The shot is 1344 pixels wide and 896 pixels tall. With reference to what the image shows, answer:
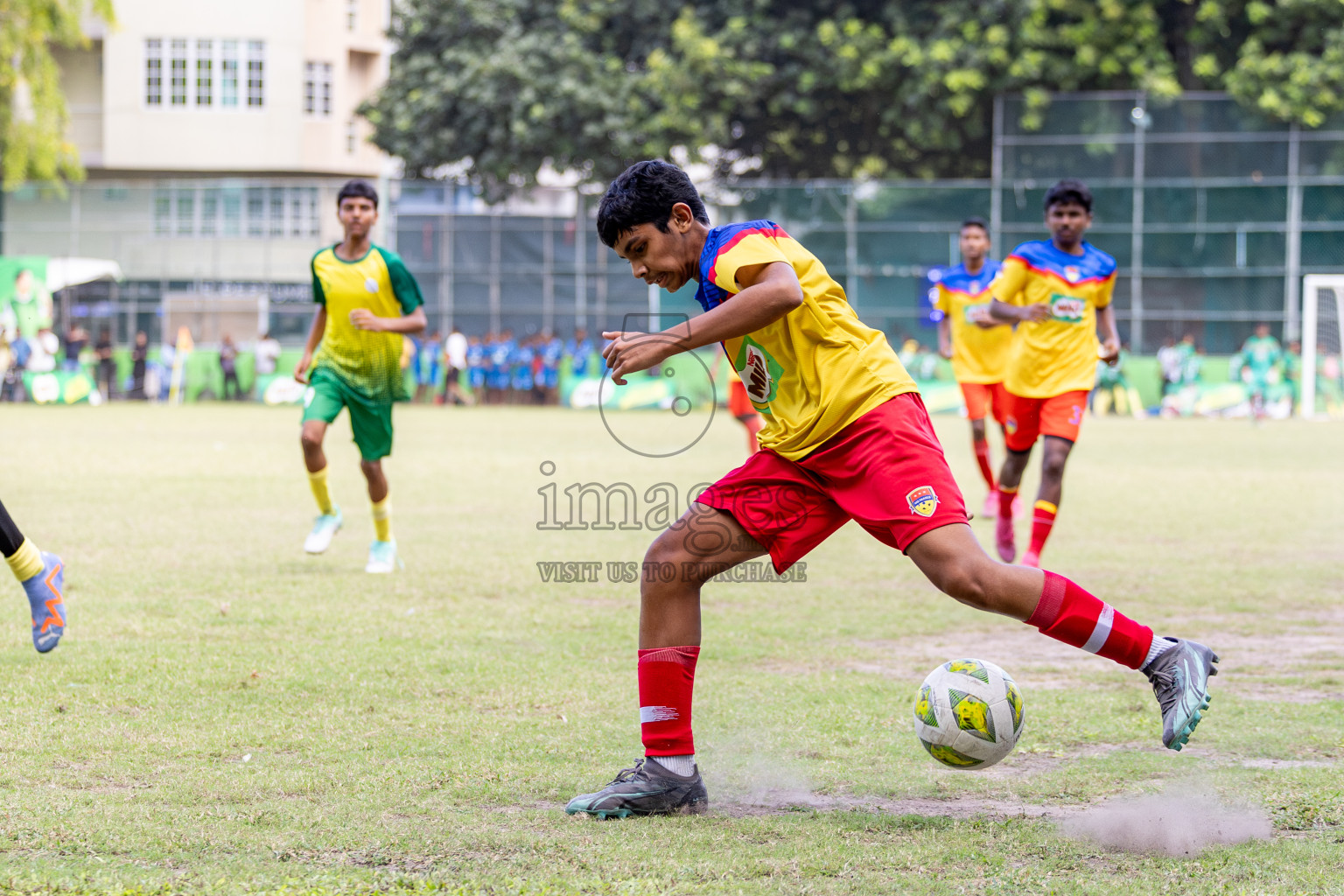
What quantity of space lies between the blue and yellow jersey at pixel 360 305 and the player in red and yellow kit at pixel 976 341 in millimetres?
5170

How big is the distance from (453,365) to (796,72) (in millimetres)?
10416

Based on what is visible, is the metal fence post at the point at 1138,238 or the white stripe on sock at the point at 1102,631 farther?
the metal fence post at the point at 1138,238

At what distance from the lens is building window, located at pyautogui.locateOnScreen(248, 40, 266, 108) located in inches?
1767

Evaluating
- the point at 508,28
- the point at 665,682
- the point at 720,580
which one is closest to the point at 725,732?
the point at 665,682

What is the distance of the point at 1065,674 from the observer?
19.6 ft

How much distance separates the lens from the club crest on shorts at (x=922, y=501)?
388cm

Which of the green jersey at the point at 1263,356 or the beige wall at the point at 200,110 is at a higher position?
the beige wall at the point at 200,110

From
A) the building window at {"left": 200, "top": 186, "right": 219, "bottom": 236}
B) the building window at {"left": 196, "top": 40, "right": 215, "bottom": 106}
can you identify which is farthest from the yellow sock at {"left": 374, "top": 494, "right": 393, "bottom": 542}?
the building window at {"left": 196, "top": 40, "right": 215, "bottom": 106}

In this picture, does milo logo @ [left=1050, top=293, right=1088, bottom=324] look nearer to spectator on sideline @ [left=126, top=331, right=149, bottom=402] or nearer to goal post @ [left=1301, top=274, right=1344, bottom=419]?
goal post @ [left=1301, top=274, right=1344, bottom=419]

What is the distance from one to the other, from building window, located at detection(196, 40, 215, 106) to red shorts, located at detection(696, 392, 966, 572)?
44.5 m

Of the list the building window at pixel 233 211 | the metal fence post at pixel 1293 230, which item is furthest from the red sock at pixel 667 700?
the building window at pixel 233 211

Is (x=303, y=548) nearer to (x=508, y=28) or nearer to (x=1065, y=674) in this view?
(x=1065, y=674)

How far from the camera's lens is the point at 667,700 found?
4066mm

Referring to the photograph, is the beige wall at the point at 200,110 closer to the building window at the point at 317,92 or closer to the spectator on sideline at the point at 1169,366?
the building window at the point at 317,92
